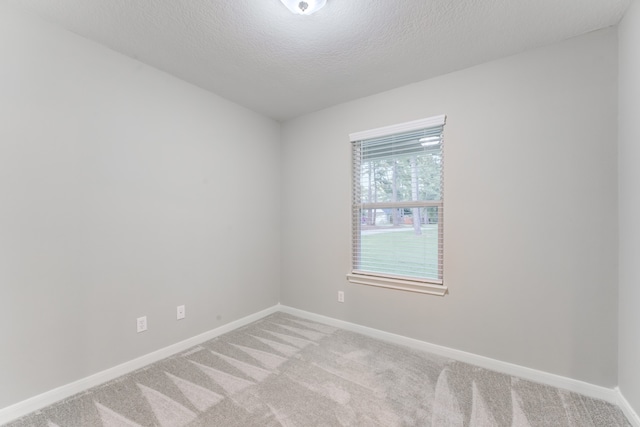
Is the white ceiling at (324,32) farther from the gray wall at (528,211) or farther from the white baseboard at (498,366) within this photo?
the white baseboard at (498,366)

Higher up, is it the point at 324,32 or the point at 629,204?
the point at 324,32

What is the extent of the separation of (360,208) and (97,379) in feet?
8.43

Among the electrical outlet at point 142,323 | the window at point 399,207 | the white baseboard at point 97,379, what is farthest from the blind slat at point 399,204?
the electrical outlet at point 142,323

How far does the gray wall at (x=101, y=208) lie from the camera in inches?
67.7

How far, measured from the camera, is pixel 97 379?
2.02 meters

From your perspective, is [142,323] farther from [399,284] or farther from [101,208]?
[399,284]

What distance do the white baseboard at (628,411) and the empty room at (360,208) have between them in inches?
0.9

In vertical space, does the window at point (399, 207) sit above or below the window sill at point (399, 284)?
above

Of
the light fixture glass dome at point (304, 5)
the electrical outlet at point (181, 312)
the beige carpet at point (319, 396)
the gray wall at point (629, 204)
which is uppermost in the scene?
the light fixture glass dome at point (304, 5)

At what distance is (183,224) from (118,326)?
36.4 inches

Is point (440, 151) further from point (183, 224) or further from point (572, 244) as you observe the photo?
point (183, 224)

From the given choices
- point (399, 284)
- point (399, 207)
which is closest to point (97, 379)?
point (399, 284)

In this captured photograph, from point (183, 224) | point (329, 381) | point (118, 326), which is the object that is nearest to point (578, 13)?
point (329, 381)

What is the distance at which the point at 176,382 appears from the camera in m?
2.05
